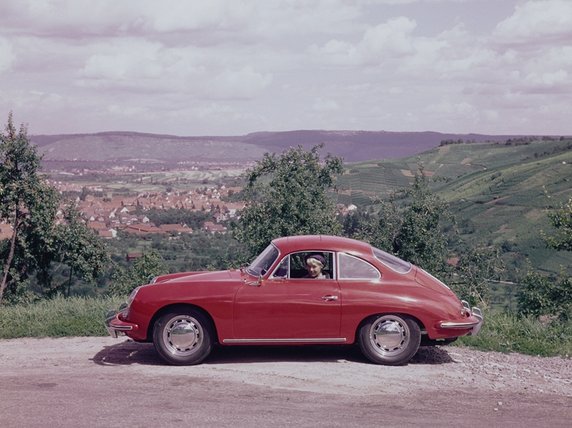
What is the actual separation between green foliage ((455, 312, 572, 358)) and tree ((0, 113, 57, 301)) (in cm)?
2131

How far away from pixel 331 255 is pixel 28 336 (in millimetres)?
4380

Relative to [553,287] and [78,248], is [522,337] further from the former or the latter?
[78,248]

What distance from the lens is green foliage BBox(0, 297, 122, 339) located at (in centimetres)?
970

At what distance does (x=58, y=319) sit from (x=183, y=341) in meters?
2.90

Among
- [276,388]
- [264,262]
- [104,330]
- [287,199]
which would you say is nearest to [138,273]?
[287,199]

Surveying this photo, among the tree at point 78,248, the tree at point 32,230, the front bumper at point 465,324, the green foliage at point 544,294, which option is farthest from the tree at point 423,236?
the front bumper at point 465,324

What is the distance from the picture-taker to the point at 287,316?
805 centimetres

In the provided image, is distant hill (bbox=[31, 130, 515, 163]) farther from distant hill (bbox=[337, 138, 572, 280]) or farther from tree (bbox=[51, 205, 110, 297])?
tree (bbox=[51, 205, 110, 297])

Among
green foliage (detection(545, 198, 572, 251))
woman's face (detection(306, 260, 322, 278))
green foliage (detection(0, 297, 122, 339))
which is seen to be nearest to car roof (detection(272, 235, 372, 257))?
woman's face (detection(306, 260, 322, 278))

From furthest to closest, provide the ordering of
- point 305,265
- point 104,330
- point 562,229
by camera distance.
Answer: point 562,229 < point 104,330 < point 305,265

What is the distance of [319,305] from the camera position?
810cm

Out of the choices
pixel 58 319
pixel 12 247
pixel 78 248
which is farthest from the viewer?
pixel 78 248

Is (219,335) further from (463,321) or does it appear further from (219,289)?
(463,321)

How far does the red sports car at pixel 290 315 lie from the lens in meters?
8.08
